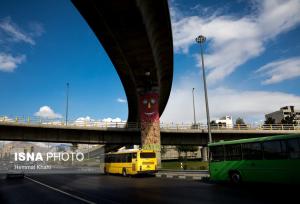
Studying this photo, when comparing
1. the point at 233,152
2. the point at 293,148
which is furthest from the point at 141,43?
the point at 293,148

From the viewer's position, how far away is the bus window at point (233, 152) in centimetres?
1650

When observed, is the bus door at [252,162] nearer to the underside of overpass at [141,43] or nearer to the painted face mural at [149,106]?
the underside of overpass at [141,43]

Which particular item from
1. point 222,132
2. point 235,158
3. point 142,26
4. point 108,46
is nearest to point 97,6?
point 142,26

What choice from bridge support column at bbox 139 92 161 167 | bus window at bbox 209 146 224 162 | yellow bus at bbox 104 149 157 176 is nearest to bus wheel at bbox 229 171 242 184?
bus window at bbox 209 146 224 162

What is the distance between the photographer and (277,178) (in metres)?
14.1

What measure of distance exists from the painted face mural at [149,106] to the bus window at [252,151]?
26.1m

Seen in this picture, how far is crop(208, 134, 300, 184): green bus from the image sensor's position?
1341cm

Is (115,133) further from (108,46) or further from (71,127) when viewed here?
(108,46)

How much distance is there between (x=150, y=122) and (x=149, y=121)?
20 centimetres

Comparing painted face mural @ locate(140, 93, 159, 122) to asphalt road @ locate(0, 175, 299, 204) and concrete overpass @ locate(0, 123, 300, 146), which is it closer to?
concrete overpass @ locate(0, 123, 300, 146)

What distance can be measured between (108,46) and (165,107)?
34.9 m

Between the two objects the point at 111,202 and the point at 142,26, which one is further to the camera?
the point at 142,26

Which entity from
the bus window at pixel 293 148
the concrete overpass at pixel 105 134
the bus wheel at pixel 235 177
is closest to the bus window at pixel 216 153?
the bus wheel at pixel 235 177

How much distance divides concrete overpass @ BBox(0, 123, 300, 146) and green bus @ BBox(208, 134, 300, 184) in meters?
26.3
